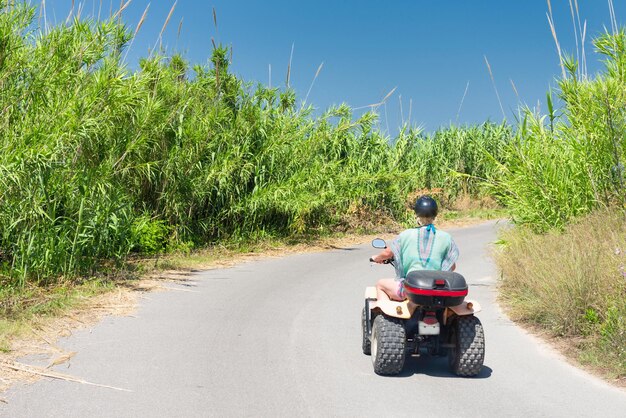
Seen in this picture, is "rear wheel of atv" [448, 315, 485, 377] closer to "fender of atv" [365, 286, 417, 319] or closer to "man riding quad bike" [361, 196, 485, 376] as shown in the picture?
"man riding quad bike" [361, 196, 485, 376]

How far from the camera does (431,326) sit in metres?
6.47

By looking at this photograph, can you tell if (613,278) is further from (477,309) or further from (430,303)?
(430,303)

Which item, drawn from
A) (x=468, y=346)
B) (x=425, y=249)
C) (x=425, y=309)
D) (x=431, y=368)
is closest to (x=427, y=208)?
(x=425, y=249)

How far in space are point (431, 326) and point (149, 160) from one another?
30.0 feet

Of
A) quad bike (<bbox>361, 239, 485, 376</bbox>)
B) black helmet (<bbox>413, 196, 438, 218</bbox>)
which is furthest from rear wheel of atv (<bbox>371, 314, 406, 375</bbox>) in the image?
black helmet (<bbox>413, 196, 438, 218</bbox>)

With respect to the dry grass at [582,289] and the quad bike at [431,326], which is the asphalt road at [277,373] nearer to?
the quad bike at [431,326]

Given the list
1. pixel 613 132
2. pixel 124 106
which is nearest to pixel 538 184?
pixel 613 132

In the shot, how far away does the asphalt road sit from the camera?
19.0ft

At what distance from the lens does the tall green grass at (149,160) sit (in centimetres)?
993

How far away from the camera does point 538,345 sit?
8.13 m

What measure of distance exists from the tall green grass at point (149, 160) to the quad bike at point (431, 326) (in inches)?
203

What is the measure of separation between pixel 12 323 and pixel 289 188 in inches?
350

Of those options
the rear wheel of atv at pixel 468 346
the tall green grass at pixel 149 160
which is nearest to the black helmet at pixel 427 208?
the rear wheel of atv at pixel 468 346

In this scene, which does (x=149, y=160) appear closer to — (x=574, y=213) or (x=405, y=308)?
(x=574, y=213)
